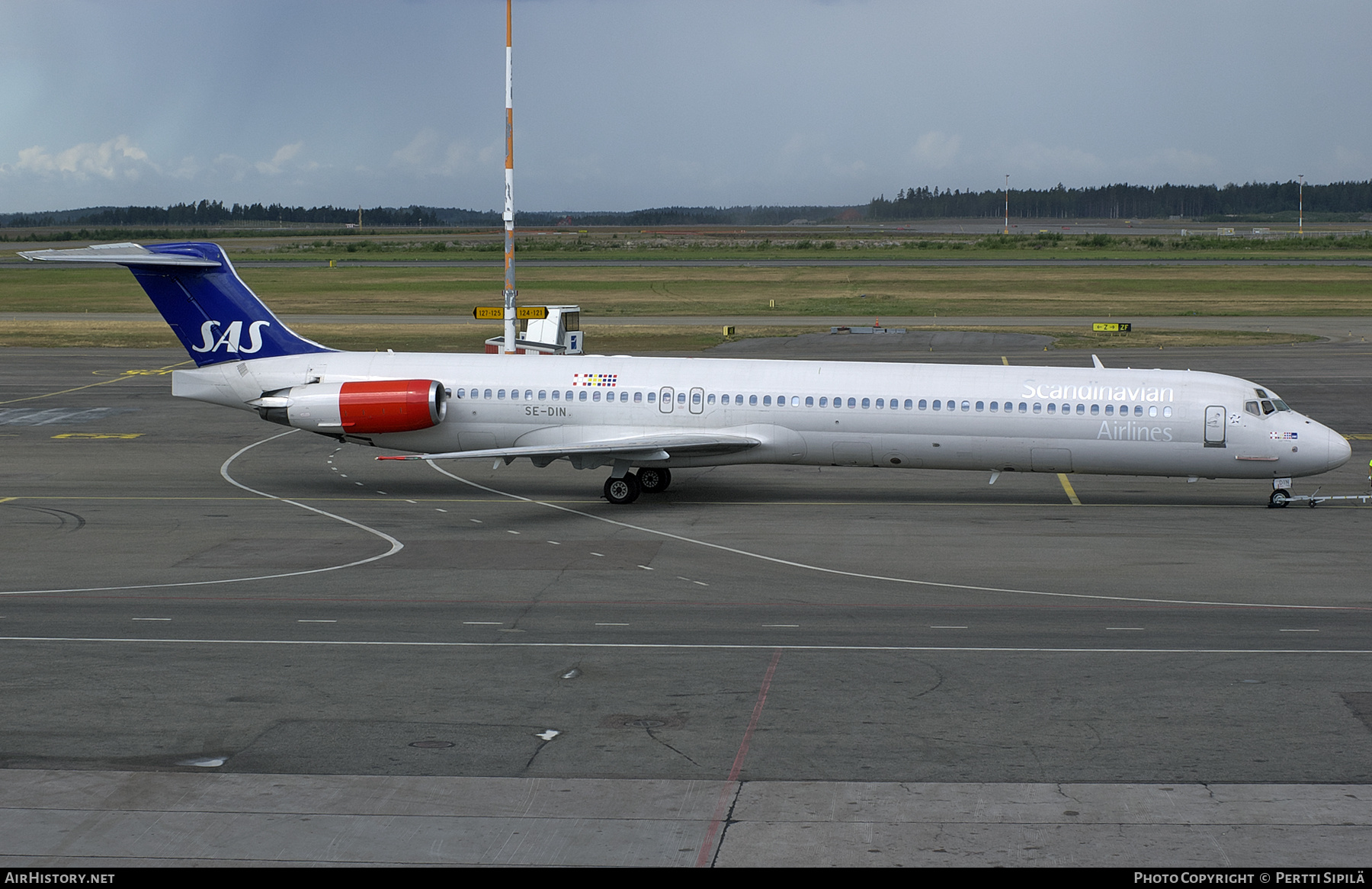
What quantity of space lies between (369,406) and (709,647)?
15440 millimetres

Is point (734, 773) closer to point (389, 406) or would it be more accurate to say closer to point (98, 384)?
point (389, 406)

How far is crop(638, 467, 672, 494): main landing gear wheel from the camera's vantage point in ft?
109

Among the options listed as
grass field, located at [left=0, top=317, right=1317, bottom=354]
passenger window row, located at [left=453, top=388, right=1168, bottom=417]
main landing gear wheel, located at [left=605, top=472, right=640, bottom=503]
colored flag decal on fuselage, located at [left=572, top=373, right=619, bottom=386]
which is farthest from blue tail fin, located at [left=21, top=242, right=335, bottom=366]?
grass field, located at [left=0, top=317, right=1317, bottom=354]

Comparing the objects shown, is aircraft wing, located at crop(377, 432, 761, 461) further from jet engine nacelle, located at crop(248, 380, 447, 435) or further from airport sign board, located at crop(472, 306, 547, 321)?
airport sign board, located at crop(472, 306, 547, 321)

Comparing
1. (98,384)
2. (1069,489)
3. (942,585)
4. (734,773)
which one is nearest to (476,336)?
(98,384)

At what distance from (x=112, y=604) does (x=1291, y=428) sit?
2586 centimetres

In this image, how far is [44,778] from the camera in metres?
14.6

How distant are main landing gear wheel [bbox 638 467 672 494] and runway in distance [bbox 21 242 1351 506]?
0.06 meters

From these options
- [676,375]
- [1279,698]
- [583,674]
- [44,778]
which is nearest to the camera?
[44,778]

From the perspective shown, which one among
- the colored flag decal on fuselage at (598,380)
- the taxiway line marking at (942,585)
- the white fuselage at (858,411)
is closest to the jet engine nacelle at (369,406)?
the white fuselage at (858,411)


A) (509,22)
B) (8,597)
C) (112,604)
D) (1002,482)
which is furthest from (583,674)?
(509,22)

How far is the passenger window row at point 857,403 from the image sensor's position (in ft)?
99.6
